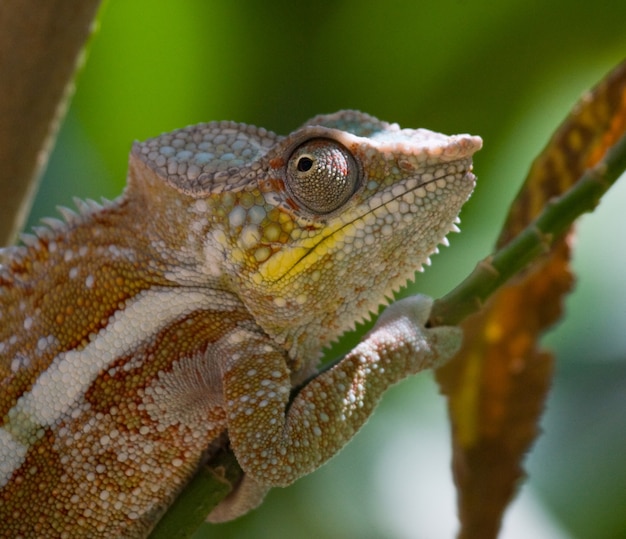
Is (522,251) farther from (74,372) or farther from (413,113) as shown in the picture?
(413,113)

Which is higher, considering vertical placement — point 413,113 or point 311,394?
point 413,113

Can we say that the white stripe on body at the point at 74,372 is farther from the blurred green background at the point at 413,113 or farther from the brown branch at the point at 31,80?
the blurred green background at the point at 413,113

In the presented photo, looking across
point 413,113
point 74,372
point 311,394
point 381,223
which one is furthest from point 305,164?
point 413,113

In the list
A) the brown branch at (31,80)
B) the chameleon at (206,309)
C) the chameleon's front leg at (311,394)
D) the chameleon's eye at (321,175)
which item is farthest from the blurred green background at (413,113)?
the chameleon's eye at (321,175)

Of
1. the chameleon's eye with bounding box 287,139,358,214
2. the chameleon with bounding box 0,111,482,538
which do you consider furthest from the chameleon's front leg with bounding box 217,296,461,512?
the chameleon's eye with bounding box 287,139,358,214

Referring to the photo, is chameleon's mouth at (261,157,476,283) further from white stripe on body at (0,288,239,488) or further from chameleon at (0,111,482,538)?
white stripe on body at (0,288,239,488)

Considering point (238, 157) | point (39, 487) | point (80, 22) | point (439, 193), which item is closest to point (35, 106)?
point (80, 22)
